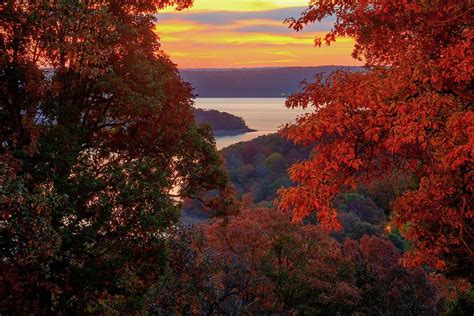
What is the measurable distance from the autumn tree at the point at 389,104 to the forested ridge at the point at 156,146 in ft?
0.11

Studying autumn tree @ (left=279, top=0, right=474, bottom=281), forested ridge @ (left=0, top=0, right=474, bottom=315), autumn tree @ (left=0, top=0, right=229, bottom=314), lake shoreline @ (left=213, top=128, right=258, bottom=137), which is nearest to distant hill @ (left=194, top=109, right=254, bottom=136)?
lake shoreline @ (left=213, top=128, right=258, bottom=137)

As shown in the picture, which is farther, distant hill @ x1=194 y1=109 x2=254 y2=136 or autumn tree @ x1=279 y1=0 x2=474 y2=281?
distant hill @ x1=194 y1=109 x2=254 y2=136

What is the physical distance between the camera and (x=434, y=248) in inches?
532

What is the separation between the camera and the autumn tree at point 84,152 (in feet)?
33.7

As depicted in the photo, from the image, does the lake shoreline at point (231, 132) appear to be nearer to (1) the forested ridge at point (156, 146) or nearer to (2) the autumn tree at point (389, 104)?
(1) the forested ridge at point (156, 146)

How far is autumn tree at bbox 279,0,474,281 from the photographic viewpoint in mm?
8062

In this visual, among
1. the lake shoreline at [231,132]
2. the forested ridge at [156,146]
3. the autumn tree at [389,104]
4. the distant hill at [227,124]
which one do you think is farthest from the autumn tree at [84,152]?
the distant hill at [227,124]

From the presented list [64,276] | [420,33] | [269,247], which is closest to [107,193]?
[64,276]

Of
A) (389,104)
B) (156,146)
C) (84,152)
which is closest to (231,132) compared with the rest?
(156,146)

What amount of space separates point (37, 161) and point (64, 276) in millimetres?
2788

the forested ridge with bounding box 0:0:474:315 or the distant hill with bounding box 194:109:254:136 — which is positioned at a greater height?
the forested ridge with bounding box 0:0:474:315

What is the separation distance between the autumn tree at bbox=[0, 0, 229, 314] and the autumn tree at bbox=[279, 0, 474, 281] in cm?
428

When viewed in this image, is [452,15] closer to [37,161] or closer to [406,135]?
[406,135]

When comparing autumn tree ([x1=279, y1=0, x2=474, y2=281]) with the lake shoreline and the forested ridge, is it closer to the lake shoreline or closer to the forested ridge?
the forested ridge
